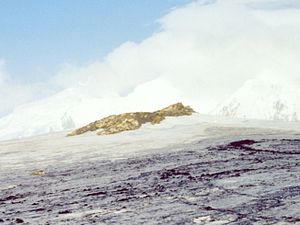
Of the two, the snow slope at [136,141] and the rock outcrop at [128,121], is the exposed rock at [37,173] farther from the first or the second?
the rock outcrop at [128,121]

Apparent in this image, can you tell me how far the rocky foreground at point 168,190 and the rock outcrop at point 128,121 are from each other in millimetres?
9462

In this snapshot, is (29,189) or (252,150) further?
(252,150)

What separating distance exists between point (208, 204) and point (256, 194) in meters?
1.25

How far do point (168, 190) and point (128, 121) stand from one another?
16467mm

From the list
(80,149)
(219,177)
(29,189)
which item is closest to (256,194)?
(219,177)

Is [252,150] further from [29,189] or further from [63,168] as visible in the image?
[29,189]

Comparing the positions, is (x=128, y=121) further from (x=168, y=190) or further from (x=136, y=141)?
(x=168, y=190)

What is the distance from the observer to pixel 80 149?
2170 cm

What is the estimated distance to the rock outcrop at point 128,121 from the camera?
2766 cm

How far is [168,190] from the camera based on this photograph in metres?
12.1

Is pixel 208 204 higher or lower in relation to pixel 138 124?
lower

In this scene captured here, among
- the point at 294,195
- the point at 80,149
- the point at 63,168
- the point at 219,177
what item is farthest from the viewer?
the point at 80,149

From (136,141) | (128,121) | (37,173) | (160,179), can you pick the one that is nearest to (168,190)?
(160,179)

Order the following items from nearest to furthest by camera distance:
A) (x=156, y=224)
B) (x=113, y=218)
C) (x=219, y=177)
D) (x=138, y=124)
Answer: (x=156, y=224) → (x=113, y=218) → (x=219, y=177) → (x=138, y=124)
